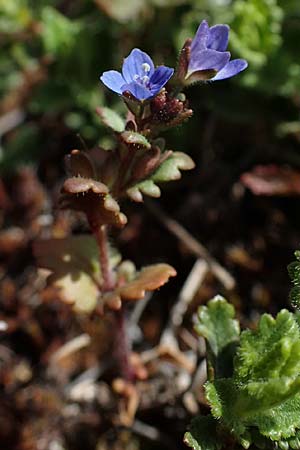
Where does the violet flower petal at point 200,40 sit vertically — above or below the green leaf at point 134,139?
above

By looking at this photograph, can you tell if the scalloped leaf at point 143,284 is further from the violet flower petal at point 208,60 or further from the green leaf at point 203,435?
the violet flower petal at point 208,60

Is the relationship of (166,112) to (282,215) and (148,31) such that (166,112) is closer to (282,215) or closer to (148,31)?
(282,215)

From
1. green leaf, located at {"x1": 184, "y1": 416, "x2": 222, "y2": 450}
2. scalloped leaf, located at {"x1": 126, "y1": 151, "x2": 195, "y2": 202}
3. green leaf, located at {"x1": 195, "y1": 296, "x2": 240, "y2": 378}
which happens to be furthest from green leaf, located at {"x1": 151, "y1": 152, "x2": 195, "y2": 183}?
green leaf, located at {"x1": 184, "y1": 416, "x2": 222, "y2": 450}

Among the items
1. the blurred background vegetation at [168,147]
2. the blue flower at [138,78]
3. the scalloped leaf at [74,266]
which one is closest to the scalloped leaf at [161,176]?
the blue flower at [138,78]

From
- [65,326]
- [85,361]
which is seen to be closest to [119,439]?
[85,361]

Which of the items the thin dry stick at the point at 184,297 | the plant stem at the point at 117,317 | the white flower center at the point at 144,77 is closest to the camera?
the white flower center at the point at 144,77
